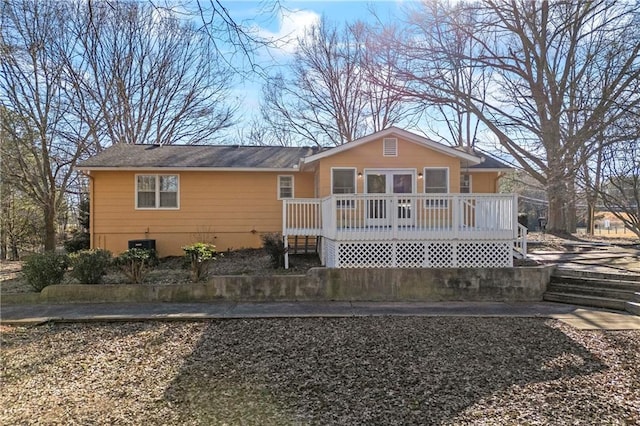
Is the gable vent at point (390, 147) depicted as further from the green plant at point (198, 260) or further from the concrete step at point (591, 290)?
the green plant at point (198, 260)

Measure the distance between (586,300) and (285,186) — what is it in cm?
924

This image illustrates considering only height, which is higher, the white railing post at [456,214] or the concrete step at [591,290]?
the white railing post at [456,214]

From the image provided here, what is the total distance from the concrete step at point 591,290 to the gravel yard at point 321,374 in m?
2.09

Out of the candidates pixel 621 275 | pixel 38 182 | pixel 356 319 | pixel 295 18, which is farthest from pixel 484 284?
pixel 38 182

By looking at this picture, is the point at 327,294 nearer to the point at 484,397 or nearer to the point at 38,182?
the point at 484,397

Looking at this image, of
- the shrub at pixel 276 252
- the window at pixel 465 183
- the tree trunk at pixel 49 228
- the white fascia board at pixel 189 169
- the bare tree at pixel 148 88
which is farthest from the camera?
the bare tree at pixel 148 88

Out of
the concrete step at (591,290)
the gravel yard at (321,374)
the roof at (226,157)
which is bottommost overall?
the gravel yard at (321,374)

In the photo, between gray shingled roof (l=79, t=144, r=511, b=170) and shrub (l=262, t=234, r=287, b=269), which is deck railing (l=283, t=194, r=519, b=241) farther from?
gray shingled roof (l=79, t=144, r=511, b=170)

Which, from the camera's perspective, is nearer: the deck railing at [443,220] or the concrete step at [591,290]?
the concrete step at [591,290]

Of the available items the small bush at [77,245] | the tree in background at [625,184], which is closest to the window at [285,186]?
the small bush at [77,245]

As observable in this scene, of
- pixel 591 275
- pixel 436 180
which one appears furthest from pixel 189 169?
pixel 591 275

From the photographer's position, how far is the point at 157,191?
1318 centimetres

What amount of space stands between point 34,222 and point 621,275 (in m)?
21.9

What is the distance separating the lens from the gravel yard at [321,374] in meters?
3.48
